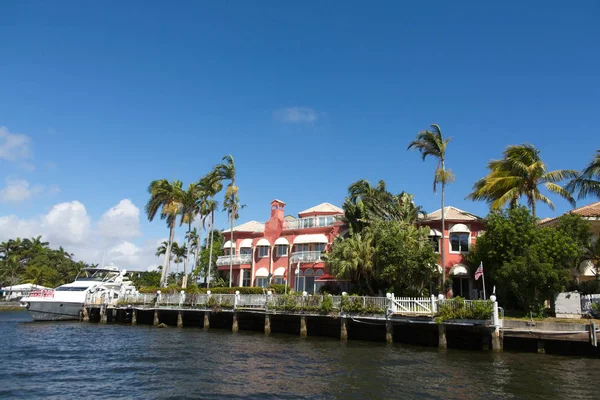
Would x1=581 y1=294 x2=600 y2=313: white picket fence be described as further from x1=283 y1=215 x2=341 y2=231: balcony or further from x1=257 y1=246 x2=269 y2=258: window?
x1=257 y1=246 x2=269 y2=258: window

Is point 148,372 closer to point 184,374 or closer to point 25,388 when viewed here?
point 184,374

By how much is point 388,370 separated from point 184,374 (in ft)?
26.1

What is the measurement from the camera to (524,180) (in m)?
31.2

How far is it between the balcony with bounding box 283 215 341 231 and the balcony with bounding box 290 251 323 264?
9.35 ft

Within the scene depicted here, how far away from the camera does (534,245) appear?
85.0 feet

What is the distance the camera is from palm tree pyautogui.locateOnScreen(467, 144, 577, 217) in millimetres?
30984

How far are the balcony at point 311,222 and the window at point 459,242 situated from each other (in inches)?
384

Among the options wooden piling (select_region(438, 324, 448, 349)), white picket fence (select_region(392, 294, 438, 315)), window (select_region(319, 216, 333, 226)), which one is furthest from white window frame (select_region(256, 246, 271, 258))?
wooden piling (select_region(438, 324, 448, 349))

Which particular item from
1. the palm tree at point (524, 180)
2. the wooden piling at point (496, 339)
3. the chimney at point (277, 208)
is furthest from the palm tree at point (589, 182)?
the chimney at point (277, 208)

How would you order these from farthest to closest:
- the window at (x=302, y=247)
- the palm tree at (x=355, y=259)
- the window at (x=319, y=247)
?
the window at (x=302, y=247)
the window at (x=319, y=247)
the palm tree at (x=355, y=259)

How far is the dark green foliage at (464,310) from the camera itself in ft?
72.1

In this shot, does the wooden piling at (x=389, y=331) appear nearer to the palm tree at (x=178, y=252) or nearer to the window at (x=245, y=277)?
the window at (x=245, y=277)

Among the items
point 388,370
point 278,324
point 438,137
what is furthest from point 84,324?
point 438,137

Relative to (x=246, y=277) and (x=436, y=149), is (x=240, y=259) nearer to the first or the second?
(x=246, y=277)
